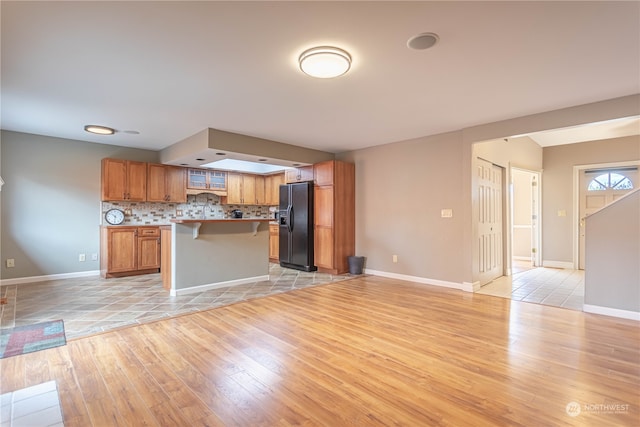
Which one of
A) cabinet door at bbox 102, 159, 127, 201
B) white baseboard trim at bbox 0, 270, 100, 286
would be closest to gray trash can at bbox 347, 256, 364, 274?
cabinet door at bbox 102, 159, 127, 201

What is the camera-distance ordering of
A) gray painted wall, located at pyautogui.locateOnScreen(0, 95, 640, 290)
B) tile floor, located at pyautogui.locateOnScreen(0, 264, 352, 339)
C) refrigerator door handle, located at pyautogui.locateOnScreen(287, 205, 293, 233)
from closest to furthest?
1. tile floor, located at pyautogui.locateOnScreen(0, 264, 352, 339)
2. gray painted wall, located at pyautogui.locateOnScreen(0, 95, 640, 290)
3. refrigerator door handle, located at pyautogui.locateOnScreen(287, 205, 293, 233)

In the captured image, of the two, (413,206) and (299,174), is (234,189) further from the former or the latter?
(413,206)

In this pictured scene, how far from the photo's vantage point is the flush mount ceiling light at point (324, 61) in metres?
2.29

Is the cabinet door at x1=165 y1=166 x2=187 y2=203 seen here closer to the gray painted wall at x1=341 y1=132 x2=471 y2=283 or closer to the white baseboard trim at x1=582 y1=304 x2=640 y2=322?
the gray painted wall at x1=341 y1=132 x2=471 y2=283

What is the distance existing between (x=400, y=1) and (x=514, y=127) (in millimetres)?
2987

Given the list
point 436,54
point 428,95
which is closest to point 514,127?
point 428,95

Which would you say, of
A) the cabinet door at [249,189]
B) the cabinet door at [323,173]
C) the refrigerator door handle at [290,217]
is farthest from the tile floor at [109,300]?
the cabinet door at [249,189]

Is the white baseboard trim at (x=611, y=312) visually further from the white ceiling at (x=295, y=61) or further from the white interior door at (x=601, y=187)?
the white interior door at (x=601, y=187)

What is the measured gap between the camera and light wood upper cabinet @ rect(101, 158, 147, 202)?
5.32 metres

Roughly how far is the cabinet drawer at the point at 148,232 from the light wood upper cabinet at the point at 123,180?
57 cm

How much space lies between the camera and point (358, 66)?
257 centimetres

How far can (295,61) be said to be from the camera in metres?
2.48

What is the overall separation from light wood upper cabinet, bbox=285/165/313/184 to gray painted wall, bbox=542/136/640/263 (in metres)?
5.19

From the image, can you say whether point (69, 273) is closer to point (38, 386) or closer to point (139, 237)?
point (139, 237)
